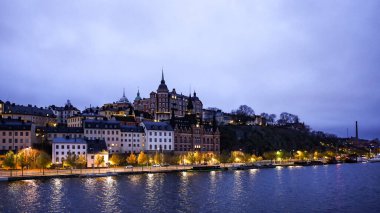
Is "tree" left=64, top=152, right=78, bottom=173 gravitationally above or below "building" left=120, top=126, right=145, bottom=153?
below

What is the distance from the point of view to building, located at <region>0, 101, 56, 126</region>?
448 feet

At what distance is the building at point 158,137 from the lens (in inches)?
4887

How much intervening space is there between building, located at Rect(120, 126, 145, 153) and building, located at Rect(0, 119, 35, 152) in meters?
25.3

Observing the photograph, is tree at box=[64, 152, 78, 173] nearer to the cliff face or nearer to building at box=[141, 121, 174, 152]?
building at box=[141, 121, 174, 152]

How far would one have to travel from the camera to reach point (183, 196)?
5816cm

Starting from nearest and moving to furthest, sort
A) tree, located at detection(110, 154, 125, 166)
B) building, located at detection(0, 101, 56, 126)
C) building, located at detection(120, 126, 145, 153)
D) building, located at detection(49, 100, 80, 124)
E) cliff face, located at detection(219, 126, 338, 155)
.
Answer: tree, located at detection(110, 154, 125, 166) < building, located at detection(120, 126, 145, 153) < building, located at detection(0, 101, 56, 126) < cliff face, located at detection(219, 126, 338, 155) < building, located at detection(49, 100, 80, 124)

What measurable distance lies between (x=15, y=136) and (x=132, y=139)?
3177 cm

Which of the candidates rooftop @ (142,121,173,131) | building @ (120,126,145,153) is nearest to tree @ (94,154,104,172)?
building @ (120,126,145,153)

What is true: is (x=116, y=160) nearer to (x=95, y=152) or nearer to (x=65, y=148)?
(x=95, y=152)

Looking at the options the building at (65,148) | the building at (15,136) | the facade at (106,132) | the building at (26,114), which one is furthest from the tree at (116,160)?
the building at (26,114)

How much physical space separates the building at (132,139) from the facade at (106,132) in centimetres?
190

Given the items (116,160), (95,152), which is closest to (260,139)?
(116,160)

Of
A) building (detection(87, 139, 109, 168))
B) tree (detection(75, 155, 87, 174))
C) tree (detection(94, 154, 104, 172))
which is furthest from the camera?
building (detection(87, 139, 109, 168))

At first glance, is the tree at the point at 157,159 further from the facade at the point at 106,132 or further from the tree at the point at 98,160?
the tree at the point at 98,160
